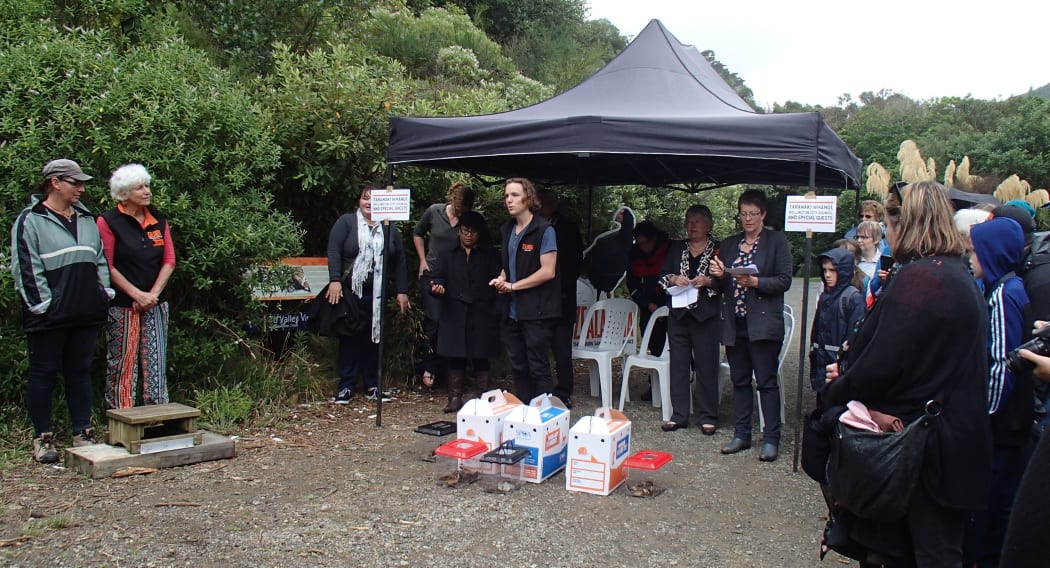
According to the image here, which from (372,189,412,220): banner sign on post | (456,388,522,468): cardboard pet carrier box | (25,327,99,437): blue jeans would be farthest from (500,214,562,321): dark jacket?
(25,327,99,437): blue jeans

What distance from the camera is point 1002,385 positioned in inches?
115

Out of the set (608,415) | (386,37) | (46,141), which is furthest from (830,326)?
(386,37)

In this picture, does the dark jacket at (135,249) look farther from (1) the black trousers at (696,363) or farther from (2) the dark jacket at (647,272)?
(2) the dark jacket at (647,272)

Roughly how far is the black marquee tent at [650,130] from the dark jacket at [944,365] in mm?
2339

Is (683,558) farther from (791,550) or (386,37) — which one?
(386,37)

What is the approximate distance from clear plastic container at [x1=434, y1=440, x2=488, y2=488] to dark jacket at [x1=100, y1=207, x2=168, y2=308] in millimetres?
2218

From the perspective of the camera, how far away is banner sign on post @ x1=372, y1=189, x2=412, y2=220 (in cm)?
570

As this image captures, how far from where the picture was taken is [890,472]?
105 inches

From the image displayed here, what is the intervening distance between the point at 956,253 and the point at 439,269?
428 centimetres

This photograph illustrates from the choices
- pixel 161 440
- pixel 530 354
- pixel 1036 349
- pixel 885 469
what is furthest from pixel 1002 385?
pixel 161 440

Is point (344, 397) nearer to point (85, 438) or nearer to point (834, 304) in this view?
point (85, 438)

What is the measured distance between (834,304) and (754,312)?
76 cm

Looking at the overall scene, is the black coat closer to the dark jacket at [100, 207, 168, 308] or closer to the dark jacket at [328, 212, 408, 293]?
the dark jacket at [328, 212, 408, 293]

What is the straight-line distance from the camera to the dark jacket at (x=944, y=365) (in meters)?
2.64
